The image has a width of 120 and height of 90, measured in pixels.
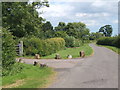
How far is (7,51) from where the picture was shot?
11.6 metres

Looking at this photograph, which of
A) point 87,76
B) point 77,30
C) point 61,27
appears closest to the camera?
point 87,76

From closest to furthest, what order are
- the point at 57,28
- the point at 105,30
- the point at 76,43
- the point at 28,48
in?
the point at 28,48 → the point at 76,43 → the point at 57,28 → the point at 105,30

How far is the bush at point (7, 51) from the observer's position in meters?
11.3

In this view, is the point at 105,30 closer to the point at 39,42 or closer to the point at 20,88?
the point at 39,42

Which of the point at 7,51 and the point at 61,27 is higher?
the point at 61,27

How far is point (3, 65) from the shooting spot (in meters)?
11.3

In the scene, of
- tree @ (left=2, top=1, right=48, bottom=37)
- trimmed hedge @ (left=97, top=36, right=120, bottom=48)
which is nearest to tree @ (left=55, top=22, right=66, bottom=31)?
trimmed hedge @ (left=97, top=36, right=120, bottom=48)

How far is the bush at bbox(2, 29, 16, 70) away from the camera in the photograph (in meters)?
11.3

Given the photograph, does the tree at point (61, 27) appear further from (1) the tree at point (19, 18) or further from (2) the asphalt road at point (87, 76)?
(2) the asphalt road at point (87, 76)

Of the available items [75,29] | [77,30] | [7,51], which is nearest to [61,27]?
[77,30]

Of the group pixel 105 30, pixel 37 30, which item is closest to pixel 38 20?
pixel 37 30

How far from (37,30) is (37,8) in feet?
13.9

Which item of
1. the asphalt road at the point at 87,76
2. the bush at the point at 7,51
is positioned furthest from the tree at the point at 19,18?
the bush at the point at 7,51

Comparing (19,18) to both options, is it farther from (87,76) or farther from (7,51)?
(87,76)
